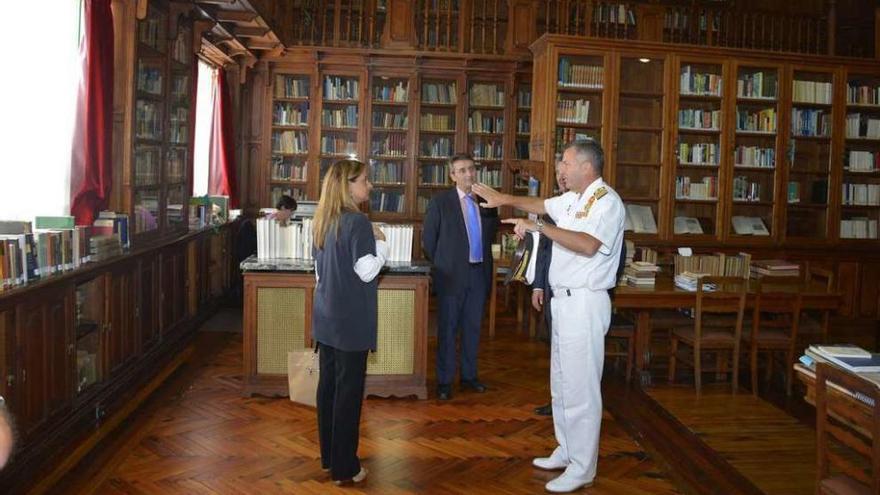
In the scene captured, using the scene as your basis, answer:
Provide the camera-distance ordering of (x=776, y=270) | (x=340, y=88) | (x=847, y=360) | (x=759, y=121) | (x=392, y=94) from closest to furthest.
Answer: (x=847, y=360) → (x=776, y=270) → (x=759, y=121) → (x=340, y=88) → (x=392, y=94)

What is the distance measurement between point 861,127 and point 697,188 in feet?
7.03

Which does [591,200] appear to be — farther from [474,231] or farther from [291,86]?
[291,86]

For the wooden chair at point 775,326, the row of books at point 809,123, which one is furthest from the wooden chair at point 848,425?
the row of books at point 809,123

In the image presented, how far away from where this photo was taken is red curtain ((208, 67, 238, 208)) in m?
9.45

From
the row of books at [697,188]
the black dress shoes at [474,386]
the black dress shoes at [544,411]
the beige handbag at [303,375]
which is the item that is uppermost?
the row of books at [697,188]

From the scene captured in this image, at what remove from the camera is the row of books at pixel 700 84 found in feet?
27.6

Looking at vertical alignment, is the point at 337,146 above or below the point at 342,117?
below

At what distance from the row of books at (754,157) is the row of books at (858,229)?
4.11 feet

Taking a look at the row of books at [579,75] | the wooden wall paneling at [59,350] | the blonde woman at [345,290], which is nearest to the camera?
the blonde woman at [345,290]

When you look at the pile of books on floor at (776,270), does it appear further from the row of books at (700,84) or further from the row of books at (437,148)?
the row of books at (437,148)

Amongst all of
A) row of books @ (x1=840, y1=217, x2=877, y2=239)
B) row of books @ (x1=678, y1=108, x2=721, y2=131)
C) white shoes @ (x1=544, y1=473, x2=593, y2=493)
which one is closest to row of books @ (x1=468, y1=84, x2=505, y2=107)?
row of books @ (x1=678, y1=108, x2=721, y2=131)

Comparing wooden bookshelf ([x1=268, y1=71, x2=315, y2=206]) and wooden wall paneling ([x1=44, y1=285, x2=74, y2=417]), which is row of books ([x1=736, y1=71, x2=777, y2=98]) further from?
wooden wall paneling ([x1=44, y1=285, x2=74, y2=417])

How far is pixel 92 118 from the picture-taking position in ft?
17.1

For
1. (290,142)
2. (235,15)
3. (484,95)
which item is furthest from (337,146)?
(235,15)
